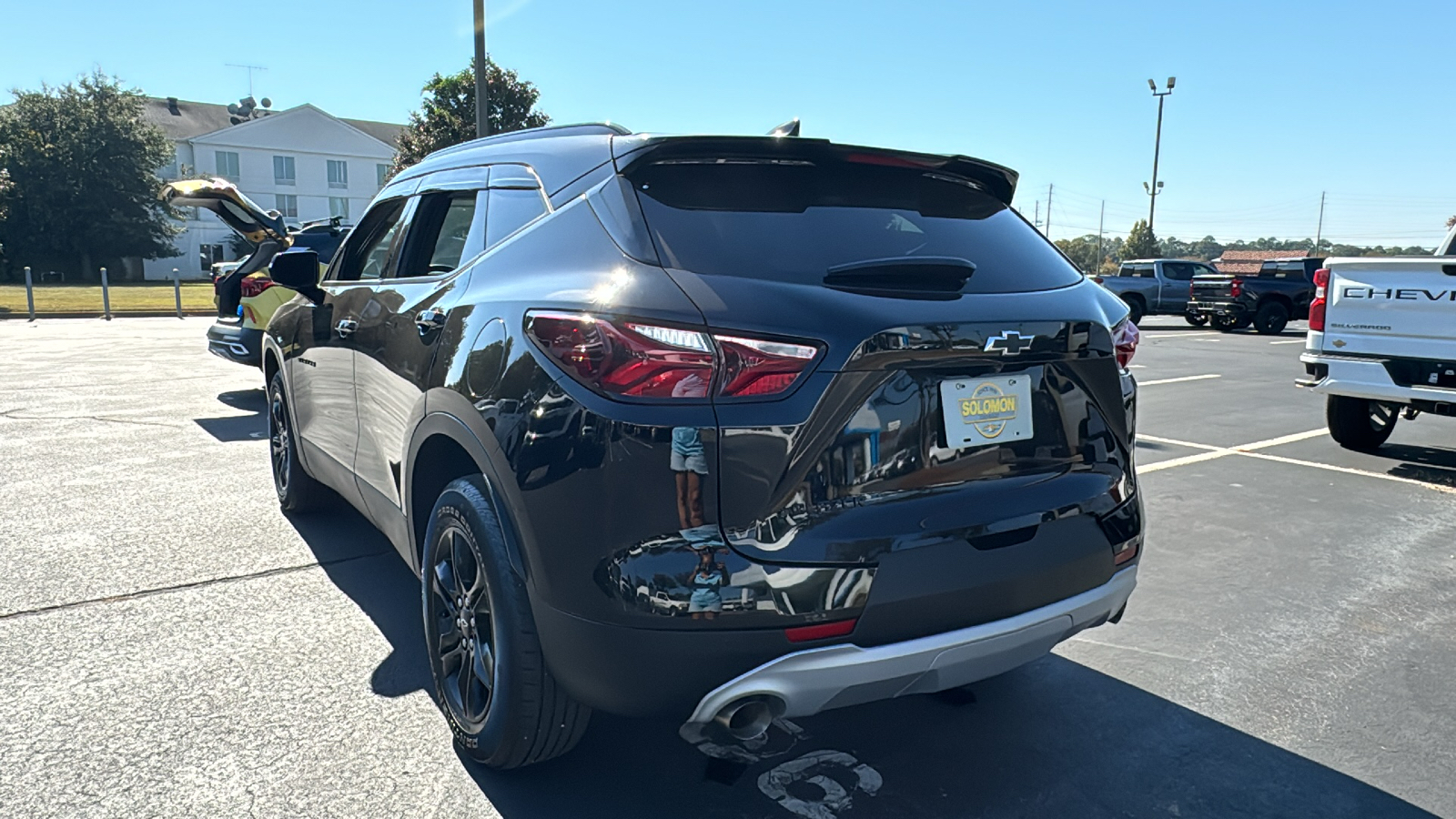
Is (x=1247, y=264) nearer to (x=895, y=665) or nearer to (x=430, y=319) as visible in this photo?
(x=430, y=319)

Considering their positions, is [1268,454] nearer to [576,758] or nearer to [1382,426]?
[1382,426]

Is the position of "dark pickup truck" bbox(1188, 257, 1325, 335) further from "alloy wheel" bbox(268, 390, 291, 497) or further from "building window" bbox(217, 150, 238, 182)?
"building window" bbox(217, 150, 238, 182)

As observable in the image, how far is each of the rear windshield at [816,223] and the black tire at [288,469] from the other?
3157 millimetres

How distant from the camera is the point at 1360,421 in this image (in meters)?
7.32

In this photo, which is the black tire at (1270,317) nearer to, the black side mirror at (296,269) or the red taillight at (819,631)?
the black side mirror at (296,269)

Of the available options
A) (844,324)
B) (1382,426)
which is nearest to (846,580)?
(844,324)

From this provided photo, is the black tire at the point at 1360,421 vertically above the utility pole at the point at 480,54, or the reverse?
the utility pole at the point at 480,54

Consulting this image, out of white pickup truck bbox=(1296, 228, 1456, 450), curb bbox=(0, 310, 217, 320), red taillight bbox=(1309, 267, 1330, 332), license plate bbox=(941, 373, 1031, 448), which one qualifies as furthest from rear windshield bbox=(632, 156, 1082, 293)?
curb bbox=(0, 310, 217, 320)

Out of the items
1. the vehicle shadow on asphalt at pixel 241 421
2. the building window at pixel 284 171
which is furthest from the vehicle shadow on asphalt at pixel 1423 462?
the building window at pixel 284 171

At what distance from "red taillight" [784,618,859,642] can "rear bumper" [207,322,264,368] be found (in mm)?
7929

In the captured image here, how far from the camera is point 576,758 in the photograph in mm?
2701

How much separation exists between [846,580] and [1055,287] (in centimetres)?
108

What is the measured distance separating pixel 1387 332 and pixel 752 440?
619 centimetres

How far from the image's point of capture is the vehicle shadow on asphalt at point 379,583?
3236 millimetres
